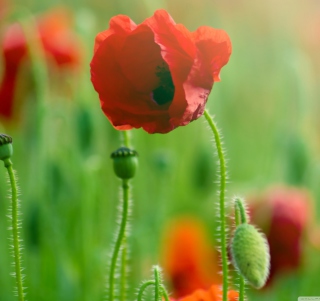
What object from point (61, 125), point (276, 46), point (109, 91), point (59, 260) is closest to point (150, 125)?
point (109, 91)

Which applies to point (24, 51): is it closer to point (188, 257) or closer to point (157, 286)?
point (188, 257)

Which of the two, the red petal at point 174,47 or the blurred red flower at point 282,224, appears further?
the blurred red flower at point 282,224

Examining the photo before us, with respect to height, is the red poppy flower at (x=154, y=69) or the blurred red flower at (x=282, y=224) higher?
the red poppy flower at (x=154, y=69)

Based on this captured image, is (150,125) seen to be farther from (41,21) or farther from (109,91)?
(41,21)

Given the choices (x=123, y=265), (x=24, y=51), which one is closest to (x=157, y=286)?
(x=123, y=265)

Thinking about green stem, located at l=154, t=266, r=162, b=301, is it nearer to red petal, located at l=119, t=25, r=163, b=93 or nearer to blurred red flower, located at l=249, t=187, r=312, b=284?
red petal, located at l=119, t=25, r=163, b=93

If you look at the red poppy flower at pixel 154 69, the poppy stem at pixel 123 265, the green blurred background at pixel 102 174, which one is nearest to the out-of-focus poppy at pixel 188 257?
the green blurred background at pixel 102 174

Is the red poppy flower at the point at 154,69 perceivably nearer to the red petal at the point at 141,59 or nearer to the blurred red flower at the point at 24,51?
the red petal at the point at 141,59
